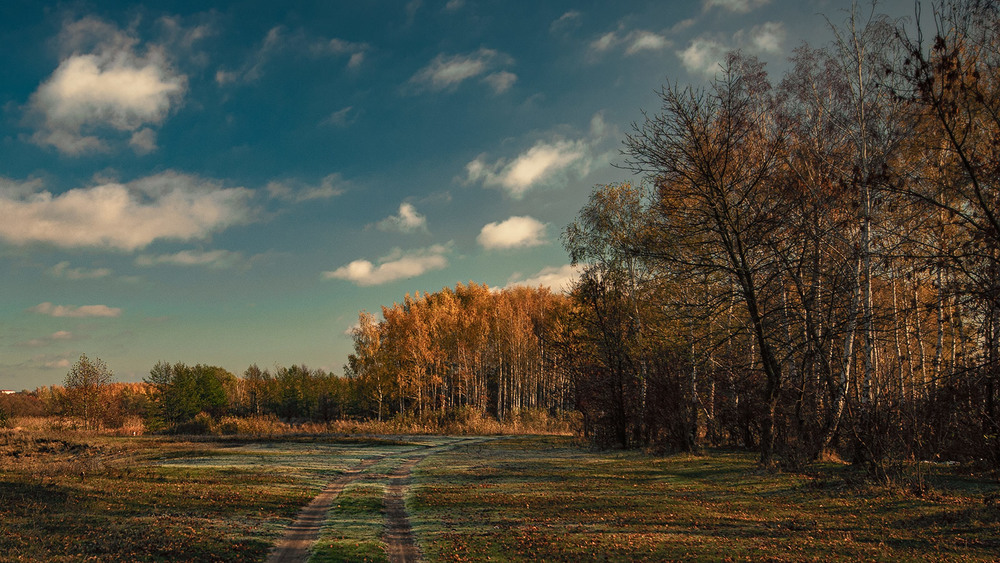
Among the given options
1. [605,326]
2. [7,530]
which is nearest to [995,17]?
[7,530]

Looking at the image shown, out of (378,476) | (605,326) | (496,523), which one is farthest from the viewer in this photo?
(605,326)

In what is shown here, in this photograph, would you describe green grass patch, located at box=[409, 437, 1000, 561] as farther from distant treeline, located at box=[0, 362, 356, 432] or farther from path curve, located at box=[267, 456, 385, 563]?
distant treeline, located at box=[0, 362, 356, 432]

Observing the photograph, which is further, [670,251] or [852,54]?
[852,54]

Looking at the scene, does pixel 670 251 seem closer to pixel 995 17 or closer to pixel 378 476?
pixel 995 17

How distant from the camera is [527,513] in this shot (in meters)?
13.7

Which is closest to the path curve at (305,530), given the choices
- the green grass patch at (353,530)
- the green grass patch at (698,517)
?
the green grass patch at (353,530)

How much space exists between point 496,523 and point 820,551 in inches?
263

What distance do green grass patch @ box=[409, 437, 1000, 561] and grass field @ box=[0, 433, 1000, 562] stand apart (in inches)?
2.0

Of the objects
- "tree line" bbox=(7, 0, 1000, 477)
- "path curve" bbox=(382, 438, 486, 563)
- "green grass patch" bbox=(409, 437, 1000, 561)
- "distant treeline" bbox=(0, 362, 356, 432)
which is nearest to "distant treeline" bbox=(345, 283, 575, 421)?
"distant treeline" bbox=(0, 362, 356, 432)

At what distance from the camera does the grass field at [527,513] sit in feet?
32.7

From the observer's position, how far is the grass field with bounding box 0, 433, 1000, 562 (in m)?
9.98

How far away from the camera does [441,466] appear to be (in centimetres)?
2427

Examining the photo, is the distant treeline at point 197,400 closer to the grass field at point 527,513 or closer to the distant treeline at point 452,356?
the distant treeline at point 452,356

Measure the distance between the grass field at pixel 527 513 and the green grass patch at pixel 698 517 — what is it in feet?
0.17
